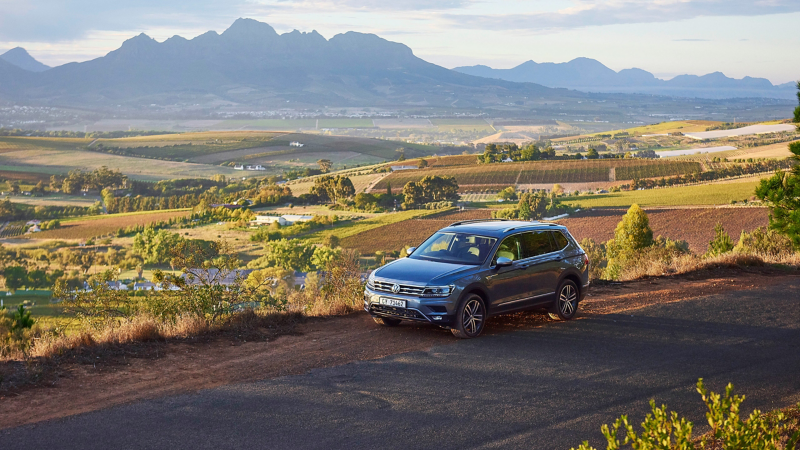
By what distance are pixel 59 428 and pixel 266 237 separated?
72240 mm

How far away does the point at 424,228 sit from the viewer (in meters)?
67.5

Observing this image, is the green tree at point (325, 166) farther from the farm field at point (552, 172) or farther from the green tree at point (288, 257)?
the green tree at point (288, 257)

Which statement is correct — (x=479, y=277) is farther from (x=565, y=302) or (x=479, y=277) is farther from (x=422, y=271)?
(x=565, y=302)

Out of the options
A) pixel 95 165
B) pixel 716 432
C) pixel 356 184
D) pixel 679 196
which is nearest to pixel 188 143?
pixel 95 165

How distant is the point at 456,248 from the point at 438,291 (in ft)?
4.82

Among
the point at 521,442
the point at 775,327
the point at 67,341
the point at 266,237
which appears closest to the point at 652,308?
the point at 775,327

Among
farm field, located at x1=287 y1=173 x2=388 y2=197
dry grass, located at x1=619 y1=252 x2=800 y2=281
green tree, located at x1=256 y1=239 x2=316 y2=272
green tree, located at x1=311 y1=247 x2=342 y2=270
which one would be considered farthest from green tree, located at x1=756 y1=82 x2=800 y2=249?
farm field, located at x1=287 y1=173 x2=388 y2=197

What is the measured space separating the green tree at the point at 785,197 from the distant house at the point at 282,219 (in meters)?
65.8

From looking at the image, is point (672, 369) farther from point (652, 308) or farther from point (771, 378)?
point (652, 308)

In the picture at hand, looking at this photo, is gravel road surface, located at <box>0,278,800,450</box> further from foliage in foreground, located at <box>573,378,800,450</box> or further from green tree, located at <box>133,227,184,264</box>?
green tree, located at <box>133,227,184,264</box>

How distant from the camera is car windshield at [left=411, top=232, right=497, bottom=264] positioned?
11.3 meters

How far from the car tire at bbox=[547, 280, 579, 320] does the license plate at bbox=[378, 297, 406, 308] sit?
9.65 feet

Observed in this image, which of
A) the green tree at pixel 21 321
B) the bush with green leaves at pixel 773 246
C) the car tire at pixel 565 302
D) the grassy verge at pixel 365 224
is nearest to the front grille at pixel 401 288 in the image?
the car tire at pixel 565 302

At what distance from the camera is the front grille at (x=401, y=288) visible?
10.4 meters
